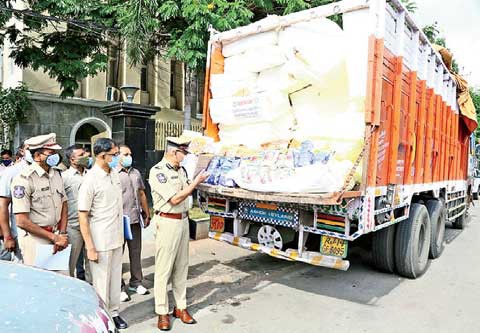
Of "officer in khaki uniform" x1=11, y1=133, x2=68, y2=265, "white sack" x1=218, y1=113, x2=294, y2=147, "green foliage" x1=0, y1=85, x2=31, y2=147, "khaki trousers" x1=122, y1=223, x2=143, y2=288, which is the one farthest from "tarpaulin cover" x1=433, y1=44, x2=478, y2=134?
"green foliage" x1=0, y1=85, x2=31, y2=147

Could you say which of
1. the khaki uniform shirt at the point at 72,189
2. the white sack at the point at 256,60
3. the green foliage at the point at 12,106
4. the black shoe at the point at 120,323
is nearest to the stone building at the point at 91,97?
the green foliage at the point at 12,106

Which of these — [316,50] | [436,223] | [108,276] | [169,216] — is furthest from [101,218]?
[436,223]

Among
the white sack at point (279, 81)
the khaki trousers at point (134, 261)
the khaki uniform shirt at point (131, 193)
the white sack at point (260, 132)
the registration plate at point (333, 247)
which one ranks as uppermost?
the white sack at point (279, 81)

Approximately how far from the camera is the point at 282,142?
4430mm

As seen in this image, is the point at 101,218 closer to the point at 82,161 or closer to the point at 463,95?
the point at 82,161

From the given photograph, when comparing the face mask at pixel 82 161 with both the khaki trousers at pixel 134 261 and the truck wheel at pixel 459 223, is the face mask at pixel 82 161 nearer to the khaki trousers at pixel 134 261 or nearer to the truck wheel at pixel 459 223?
the khaki trousers at pixel 134 261

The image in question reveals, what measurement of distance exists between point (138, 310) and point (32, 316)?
7.86 feet

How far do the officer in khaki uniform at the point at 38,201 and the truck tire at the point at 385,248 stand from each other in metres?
3.48

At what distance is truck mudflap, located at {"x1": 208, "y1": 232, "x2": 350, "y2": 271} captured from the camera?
12.6 ft

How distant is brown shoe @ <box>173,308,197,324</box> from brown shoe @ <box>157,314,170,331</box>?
0.15 meters

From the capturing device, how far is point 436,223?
582 centimetres

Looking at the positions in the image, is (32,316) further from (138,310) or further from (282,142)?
(282,142)

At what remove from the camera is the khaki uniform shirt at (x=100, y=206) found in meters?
3.16

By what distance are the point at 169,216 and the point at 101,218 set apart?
22.8 inches
